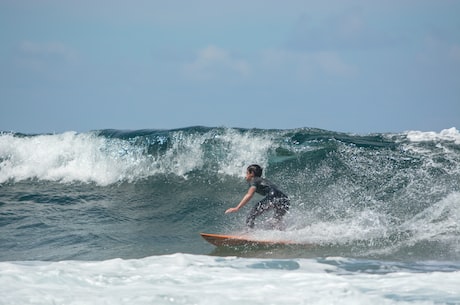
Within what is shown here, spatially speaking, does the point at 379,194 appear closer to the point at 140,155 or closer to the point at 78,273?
the point at 140,155

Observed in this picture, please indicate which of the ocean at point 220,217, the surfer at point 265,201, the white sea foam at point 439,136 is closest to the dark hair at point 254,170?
the surfer at point 265,201

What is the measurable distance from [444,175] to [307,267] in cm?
751

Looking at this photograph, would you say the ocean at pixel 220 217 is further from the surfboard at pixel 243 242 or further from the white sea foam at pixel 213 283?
the surfboard at pixel 243 242

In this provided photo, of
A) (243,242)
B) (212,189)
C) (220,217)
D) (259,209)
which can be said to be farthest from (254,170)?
(212,189)

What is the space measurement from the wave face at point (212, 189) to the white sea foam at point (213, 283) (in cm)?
202

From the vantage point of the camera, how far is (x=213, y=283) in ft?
23.6

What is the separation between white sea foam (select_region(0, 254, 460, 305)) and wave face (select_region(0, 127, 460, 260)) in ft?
6.63

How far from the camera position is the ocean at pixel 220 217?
693 cm

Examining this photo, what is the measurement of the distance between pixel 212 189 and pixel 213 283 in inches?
321

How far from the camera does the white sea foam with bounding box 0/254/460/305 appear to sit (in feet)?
21.1

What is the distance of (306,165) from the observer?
16.0 meters

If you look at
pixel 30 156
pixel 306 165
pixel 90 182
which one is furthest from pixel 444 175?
pixel 30 156

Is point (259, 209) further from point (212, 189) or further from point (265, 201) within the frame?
point (212, 189)

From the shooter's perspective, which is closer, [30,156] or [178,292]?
[178,292]
